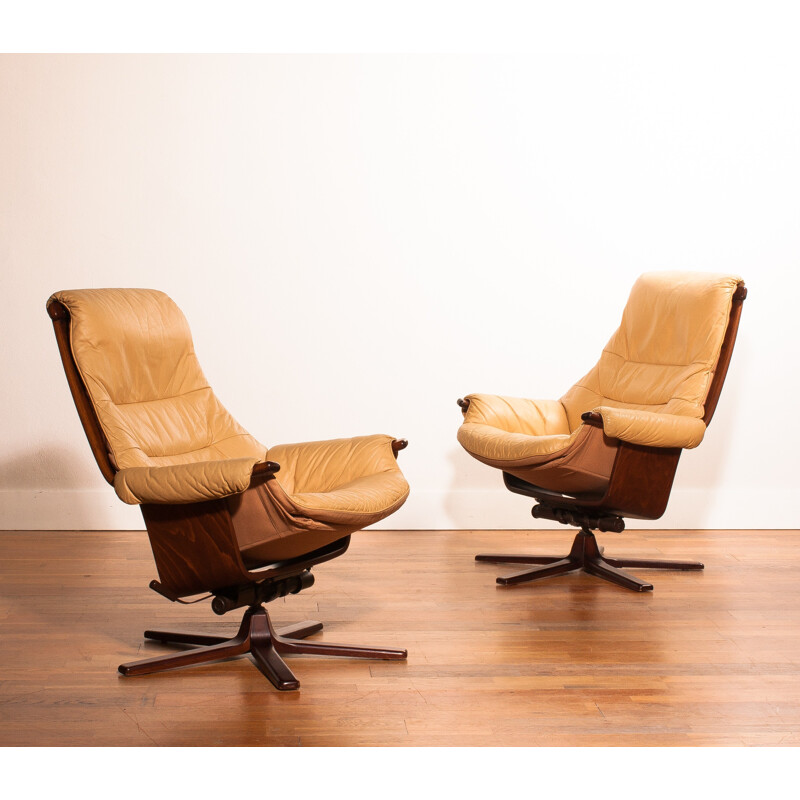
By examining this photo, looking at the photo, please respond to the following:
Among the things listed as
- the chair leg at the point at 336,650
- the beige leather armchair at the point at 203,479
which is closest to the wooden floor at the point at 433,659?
the chair leg at the point at 336,650

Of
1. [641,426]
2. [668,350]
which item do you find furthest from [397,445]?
[668,350]

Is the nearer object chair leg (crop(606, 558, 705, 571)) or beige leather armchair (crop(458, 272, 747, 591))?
beige leather armchair (crop(458, 272, 747, 591))

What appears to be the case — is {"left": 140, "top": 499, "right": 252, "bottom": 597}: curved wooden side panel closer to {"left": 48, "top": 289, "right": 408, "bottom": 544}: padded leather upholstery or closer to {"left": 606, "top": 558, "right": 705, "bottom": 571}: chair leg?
{"left": 48, "top": 289, "right": 408, "bottom": 544}: padded leather upholstery

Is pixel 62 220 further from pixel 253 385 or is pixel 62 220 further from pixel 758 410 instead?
pixel 758 410

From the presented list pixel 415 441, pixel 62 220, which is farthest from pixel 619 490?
pixel 62 220

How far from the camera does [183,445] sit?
10.4 feet

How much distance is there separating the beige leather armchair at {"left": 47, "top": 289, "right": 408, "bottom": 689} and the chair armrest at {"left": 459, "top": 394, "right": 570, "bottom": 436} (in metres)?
0.84

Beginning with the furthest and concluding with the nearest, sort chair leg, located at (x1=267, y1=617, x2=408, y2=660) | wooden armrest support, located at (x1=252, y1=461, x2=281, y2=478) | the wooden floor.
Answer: chair leg, located at (x1=267, y1=617, x2=408, y2=660) → wooden armrest support, located at (x1=252, y1=461, x2=281, y2=478) → the wooden floor

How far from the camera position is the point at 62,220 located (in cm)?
442

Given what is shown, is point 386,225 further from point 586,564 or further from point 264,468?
point 264,468

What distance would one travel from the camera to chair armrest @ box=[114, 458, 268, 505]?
254 centimetres

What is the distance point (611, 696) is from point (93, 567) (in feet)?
7.06

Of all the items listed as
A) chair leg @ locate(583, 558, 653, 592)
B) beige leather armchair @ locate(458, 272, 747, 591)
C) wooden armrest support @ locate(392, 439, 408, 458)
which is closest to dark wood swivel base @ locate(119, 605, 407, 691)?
wooden armrest support @ locate(392, 439, 408, 458)

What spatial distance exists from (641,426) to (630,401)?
52cm
